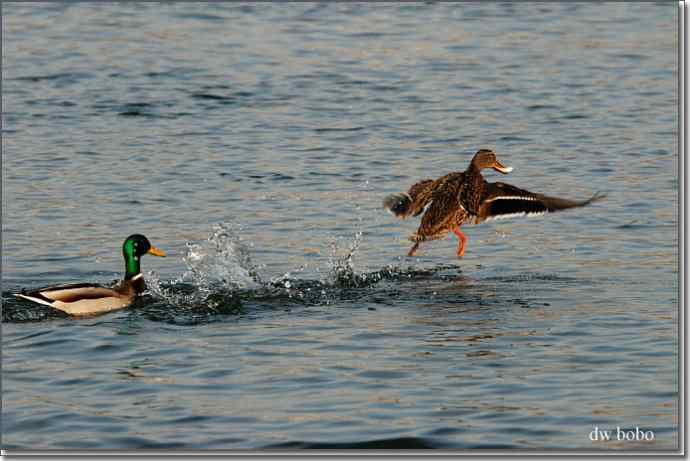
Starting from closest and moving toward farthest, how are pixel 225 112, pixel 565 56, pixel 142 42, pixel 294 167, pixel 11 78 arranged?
pixel 294 167
pixel 225 112
pixel 11 78
pixel 565 56
pixel 142 42

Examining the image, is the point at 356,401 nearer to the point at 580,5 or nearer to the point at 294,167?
the point at 294,167

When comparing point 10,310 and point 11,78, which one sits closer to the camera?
point 10,310

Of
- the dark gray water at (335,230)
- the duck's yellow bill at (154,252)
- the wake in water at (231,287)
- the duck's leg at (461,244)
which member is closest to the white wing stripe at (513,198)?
the duck's leg at (461,244)

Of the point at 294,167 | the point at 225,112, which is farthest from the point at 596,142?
the point at 225,112

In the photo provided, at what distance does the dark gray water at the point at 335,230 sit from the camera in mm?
7570

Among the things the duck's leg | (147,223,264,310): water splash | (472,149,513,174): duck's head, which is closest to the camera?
(147,223,264,310): water splash

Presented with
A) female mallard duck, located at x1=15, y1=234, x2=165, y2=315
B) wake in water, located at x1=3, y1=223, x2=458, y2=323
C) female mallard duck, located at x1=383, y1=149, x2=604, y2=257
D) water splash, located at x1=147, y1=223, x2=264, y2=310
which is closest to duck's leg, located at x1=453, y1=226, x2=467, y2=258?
female mallard duck, located at x1=383, y1=149, x2=604, y2=257

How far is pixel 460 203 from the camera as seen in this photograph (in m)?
11.1

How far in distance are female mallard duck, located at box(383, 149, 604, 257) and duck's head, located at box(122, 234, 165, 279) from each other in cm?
206

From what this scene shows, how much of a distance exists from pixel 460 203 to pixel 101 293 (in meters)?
3.12

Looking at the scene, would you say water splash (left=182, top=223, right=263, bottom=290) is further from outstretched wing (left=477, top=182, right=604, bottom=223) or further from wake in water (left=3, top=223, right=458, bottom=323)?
outstretched wing (left=477, top=182, right=604, bottom=223)

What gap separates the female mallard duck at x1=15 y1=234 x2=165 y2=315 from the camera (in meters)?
9.44

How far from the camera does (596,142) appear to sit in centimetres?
1546

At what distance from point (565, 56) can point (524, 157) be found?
19.5 feet
